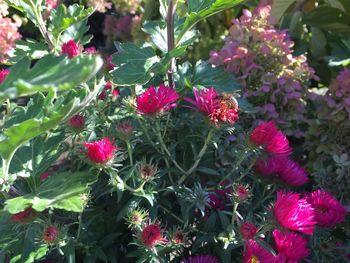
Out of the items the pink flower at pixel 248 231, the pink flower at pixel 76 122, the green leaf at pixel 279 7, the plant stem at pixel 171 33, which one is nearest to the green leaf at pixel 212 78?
the plant stem at pixel 171 33

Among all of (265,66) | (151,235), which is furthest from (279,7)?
(151,235)

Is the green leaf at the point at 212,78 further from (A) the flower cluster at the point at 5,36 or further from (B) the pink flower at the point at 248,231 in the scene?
(A) the flower cluster at the point at 5,36

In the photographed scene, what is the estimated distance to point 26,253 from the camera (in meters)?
1.19

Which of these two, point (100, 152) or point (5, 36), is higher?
point (100, 152)

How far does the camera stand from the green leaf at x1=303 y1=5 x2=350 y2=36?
7.67 feet

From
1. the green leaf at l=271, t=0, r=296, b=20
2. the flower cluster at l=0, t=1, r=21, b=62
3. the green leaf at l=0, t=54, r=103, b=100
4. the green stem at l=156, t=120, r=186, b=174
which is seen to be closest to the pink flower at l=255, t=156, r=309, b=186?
the green stem at l=156, t=120, r=186, b=174

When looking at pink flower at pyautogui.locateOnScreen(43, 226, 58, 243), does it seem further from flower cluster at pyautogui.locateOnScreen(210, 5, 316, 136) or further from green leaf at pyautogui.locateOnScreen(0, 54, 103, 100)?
flower cluster at pyautogui.locateOnScreen(210, 5, 316, 136)

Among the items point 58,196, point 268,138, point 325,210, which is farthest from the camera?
point 325,210

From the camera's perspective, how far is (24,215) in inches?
43.9

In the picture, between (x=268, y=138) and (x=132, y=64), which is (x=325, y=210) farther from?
(x=132, y=64)

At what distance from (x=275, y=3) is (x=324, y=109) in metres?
0.60

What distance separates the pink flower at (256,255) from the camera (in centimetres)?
115

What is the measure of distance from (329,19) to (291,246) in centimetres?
142

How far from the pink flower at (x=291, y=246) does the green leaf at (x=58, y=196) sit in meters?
0.43
